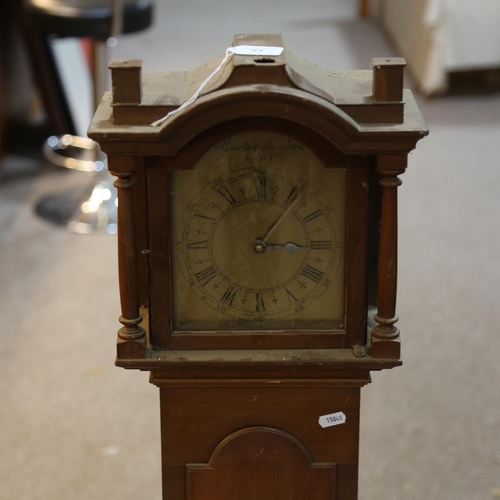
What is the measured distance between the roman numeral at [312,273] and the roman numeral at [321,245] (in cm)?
3

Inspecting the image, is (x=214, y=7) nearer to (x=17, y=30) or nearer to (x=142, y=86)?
(x=17, y=30)

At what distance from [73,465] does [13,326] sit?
0.75 metres

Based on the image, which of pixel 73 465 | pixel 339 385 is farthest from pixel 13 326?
pixel 339 385

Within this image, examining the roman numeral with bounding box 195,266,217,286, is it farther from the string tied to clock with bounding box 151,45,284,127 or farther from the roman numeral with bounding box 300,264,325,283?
the string tied to clock with bounding box 151,45,284,127

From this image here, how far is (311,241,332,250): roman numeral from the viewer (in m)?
1.29

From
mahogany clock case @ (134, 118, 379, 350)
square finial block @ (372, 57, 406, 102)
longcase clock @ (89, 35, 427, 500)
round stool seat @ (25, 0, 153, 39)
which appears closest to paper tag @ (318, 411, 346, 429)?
longcase clock @ (89, 35, 427, 500)

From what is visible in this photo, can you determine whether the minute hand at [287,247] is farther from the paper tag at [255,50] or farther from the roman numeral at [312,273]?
the paper tag at [255,50]

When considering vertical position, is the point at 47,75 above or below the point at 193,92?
below

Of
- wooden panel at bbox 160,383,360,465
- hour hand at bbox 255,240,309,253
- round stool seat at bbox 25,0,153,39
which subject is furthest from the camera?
round stool seat at bbox 25,0,153,39

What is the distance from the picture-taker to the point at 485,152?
13.6 feet

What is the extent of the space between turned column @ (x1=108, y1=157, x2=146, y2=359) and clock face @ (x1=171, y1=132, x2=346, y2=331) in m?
0.06

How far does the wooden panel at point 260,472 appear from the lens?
1437 mm

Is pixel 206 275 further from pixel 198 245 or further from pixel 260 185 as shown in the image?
pixel 260 185

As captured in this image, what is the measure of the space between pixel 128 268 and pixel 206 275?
12 centimetres
